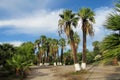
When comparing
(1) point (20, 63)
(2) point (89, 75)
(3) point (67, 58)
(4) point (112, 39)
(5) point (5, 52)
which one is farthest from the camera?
(3) point (67, 58)

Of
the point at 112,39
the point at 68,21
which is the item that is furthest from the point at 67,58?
the point at 112,39

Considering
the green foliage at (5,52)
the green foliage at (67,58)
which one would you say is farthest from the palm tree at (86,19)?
the green foliage at (67,58)

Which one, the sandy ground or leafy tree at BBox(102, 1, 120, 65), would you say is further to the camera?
the sandy ground

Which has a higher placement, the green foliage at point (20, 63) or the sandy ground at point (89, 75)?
the green foliage at point (20, 63)

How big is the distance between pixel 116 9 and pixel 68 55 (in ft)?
362

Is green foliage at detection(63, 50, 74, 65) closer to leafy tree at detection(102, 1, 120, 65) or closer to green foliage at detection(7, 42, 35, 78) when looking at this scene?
green foliage at detection(7, 42, 35, 78)

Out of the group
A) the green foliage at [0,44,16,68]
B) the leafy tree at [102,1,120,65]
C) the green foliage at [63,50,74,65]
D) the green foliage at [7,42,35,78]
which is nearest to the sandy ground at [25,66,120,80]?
the green foliage at [7,42,35,78]

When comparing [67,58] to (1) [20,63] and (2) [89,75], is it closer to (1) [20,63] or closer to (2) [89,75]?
(1) [20,63]

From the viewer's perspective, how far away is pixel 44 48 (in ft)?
371

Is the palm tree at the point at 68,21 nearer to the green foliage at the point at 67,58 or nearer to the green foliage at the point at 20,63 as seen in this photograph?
the green foliage at the point at 20,63

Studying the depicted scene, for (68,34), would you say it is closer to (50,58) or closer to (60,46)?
(60,46)

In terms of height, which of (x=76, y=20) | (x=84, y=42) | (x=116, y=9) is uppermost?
(x=76, y=20)

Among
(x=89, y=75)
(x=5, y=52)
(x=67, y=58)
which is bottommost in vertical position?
(x=89, y=75)

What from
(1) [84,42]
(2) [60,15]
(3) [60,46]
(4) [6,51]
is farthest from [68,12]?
(3) [60,46]
